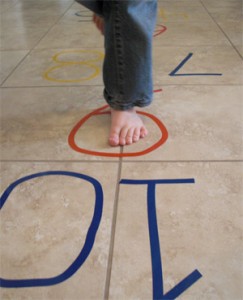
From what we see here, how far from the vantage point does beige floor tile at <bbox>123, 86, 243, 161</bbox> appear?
31.1 inches

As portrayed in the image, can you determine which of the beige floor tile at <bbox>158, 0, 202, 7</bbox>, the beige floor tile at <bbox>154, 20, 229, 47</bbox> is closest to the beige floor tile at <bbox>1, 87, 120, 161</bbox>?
the beige floor tile at <bbox>154, 20, 229, 47</bbox>

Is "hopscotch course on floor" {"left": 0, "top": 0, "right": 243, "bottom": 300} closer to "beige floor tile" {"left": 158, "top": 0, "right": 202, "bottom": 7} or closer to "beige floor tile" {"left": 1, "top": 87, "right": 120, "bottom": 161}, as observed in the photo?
"beige floor tile" {"left": 1, "top": 87, "right": 120, "bottom": 161}

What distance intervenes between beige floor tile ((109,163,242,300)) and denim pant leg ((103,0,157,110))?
0.19 meters

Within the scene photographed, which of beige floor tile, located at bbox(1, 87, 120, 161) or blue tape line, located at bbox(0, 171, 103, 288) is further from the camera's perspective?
beige floor tile, located at bbox(1, 87, 120, 161)

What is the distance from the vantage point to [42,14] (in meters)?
2.03

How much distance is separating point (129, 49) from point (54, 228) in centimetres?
42

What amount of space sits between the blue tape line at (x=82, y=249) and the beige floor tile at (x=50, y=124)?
7 centimetres

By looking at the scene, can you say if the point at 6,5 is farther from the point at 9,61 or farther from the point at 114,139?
the point at 114,139

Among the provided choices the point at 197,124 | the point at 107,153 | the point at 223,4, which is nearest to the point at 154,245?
the point at 107,153

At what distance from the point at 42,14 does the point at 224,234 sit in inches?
71.9

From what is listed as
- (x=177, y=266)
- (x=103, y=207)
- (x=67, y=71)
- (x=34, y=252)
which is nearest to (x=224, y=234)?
(x=177, y=266)

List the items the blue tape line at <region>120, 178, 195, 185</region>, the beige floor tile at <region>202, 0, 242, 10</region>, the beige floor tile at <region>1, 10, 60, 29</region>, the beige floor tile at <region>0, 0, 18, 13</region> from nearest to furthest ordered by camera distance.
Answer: the blue tape line at <region>120, 178, 195, 185</region>, the beige floor tile at <region>1, 10, 60, 29</region>, the beige floor tile at <region>202, 0, 242, 10</region>, the beige floor tile at <region>0, 0, 18, 13</region>

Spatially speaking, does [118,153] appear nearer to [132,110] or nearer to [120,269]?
[132,110]

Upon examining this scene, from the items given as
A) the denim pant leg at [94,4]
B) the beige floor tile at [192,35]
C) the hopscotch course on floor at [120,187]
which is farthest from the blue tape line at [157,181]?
the beige floor tile at [192,35]
